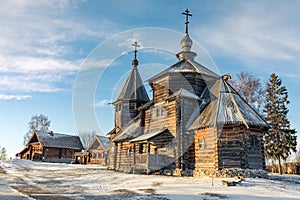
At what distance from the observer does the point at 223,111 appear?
20766mm

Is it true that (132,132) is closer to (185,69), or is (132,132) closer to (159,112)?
(159,112)

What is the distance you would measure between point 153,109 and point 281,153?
17384 mm

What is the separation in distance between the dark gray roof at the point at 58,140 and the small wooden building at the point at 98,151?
4557 millimetres

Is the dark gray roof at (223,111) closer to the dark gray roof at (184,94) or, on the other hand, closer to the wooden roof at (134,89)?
the dark gray roof at (184,94)

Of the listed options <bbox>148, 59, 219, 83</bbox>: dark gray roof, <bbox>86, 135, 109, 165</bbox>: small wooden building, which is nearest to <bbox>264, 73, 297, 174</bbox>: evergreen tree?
<bbox>148, 59, 219, 83</bbox>: dark gray roof

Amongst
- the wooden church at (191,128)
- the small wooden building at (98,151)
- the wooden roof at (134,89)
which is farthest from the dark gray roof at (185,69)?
the small wooden building at (98,151)

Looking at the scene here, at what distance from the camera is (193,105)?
24.2 m

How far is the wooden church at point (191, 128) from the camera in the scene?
65.4 ft

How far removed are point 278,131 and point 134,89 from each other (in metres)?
18.4

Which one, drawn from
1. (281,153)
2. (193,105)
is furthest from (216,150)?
(281,153)

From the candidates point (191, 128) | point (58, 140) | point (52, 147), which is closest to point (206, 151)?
point (191, 128)

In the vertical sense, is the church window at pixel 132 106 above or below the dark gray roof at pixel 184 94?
above

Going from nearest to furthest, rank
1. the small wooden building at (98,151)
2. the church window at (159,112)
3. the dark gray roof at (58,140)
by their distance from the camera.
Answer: the church window at (159,112), the small wooden building at (98,151), the dark gray roof at (58,140)

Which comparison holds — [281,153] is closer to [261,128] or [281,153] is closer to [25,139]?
[261,128]
